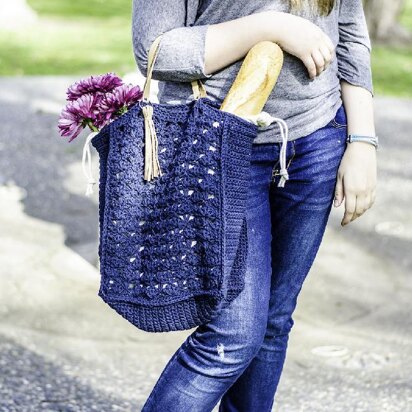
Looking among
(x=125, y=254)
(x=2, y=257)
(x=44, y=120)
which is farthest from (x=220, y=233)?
(x=44, y=120)

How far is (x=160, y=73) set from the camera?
1970 mm

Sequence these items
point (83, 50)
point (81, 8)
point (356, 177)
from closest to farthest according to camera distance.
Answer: point (356, 177) < point (83, 50) < point (81, 8)

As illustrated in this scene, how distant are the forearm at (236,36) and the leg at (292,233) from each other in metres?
0.25

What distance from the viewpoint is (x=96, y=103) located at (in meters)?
1.97

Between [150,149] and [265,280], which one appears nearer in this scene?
[150,149]

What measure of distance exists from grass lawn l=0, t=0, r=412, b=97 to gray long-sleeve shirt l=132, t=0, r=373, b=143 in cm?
775

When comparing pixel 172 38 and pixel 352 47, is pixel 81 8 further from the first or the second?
pixel 172 38

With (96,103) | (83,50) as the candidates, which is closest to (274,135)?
(96,103)

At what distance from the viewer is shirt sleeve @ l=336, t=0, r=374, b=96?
2205 millimetres

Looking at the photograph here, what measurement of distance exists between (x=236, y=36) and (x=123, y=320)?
2127 millimetres

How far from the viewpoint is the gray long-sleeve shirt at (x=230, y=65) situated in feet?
6.35

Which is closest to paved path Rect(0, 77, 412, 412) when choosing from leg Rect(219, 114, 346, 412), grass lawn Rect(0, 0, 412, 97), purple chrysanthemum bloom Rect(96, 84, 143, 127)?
leg Rect(219, 114, 346, 412)

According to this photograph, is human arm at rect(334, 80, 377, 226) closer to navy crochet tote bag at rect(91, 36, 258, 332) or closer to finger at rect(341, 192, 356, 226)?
finger at rect(341, 192, 356, 226)

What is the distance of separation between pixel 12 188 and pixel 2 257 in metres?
1.37
